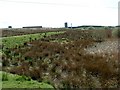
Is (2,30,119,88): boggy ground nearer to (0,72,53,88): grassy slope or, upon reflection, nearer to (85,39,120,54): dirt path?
(0,72,53,88): grassy slope

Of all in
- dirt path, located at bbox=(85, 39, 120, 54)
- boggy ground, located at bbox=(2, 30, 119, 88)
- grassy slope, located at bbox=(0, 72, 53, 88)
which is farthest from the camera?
dirt path, located at bbox=(85, 39, 120, 54)

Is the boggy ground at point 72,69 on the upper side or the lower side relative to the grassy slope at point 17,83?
lower

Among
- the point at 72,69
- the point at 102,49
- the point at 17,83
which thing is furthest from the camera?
the point at 102,49

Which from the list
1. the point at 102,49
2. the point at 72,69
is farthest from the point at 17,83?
the point at 102,49

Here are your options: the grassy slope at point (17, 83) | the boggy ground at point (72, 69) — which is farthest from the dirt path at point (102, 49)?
the grassy slope at point (17, 83)

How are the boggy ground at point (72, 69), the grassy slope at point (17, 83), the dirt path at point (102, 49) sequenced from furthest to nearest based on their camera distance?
the dirt path at point (102, 49)
the boggy ground at point (72, 69)
the grassy slope at point (17, 83)

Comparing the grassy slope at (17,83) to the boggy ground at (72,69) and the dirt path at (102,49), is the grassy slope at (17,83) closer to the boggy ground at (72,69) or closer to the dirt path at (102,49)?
the boggy ground at (72,69)

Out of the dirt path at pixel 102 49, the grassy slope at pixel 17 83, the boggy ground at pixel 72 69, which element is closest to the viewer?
the grassy slope at pixel 17 83

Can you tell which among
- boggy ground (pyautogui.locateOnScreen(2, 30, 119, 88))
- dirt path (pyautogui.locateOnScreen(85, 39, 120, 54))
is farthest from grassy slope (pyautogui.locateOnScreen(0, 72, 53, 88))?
dirt path (pyautogui.locateOnScreen(85, 39, 120, 54))

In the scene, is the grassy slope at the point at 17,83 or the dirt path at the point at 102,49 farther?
the dirt path at the point at 102,49

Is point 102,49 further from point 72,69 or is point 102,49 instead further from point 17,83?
point 17,83

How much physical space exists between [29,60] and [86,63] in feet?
16.7

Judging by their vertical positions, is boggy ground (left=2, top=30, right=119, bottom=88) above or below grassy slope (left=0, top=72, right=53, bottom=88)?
below

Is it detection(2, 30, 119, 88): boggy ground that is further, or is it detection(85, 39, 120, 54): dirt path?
detection(85, 39, 120, 54): dirt path
